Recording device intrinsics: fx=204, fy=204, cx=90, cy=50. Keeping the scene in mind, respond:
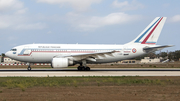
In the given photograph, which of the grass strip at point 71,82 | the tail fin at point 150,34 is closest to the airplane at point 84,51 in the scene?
the tail fin at point 150,34

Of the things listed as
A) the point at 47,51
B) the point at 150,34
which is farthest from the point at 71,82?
the point at 150,34

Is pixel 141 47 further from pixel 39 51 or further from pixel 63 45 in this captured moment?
pixel 39 51

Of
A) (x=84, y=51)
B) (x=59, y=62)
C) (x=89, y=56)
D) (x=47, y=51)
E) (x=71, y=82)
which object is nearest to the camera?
(x=71, y=82)

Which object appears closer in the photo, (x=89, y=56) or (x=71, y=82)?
(x=71, y=82)

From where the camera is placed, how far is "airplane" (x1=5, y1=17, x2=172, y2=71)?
27.6 meters

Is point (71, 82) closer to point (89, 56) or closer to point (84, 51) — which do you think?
point (89, 56)

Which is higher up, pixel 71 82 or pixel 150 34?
pixel 150 34

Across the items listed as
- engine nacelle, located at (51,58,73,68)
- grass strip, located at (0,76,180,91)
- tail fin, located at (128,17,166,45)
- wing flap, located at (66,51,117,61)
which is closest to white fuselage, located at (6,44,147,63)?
wing flap, located at (66,51,117,61)

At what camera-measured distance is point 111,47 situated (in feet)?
100

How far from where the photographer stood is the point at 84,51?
29.4 m

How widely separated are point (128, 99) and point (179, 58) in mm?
126384

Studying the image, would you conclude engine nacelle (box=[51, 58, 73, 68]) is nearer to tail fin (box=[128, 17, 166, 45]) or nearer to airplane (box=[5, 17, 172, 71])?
airplane (box=[5, 17, 172, 71])

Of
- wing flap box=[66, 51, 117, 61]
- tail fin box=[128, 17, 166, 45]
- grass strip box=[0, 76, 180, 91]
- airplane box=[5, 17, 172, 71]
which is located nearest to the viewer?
grass strip box=[0, 76, 180, 91]

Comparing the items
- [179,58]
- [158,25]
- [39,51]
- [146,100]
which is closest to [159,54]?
[179,58]
